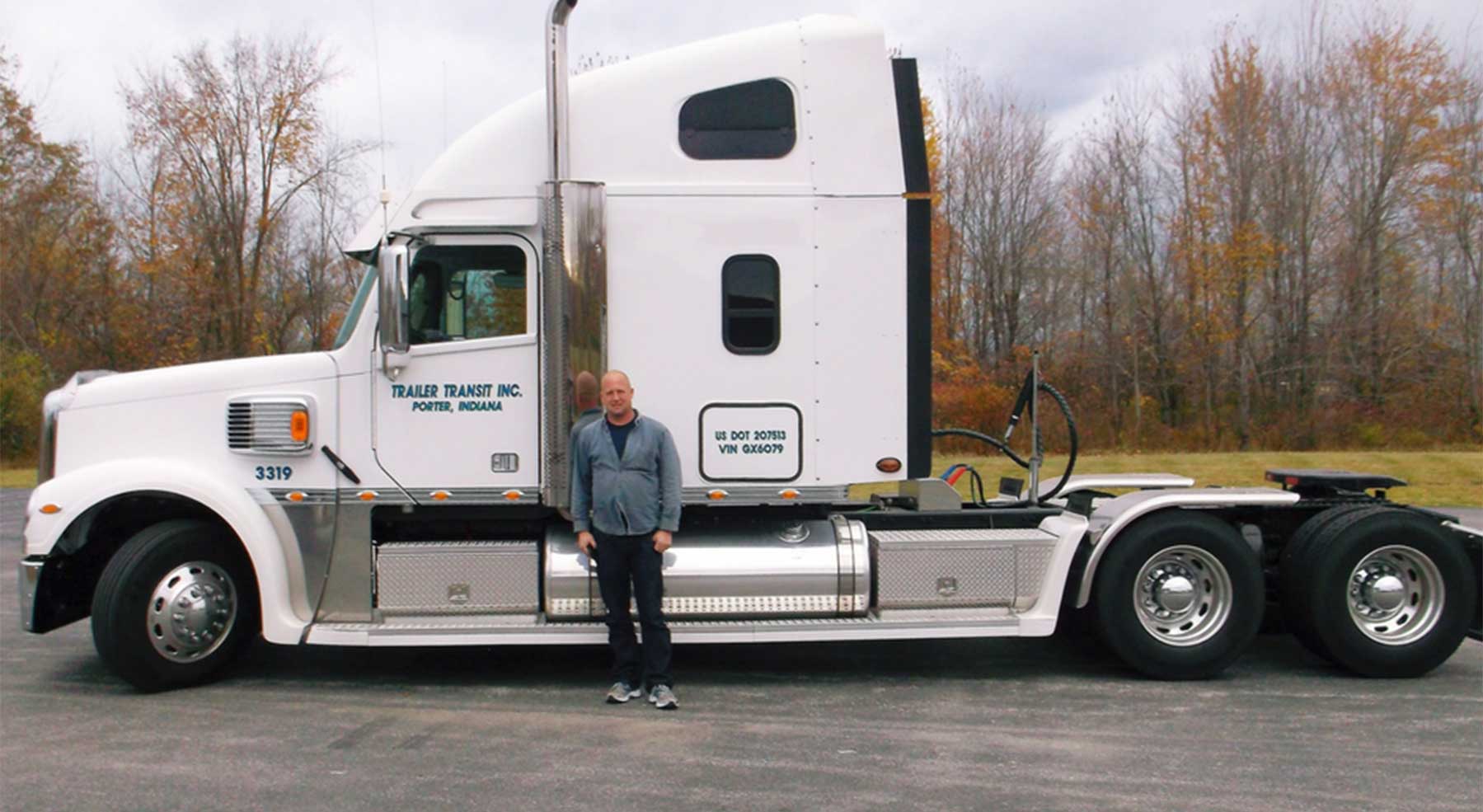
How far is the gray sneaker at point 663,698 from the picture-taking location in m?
6.17

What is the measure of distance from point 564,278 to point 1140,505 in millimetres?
3686

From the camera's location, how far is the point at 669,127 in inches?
263

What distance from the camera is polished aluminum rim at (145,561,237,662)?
6.45 metres

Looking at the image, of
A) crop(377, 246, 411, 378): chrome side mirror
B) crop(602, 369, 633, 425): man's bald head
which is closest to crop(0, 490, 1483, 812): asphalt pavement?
crop(602, 369, 633, 425): man's bald head

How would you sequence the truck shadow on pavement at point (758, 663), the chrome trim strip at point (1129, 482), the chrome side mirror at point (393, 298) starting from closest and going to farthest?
the chrome side mirror at point (393, 298), the truck shadow on pavement at point (758, 663), the chrome trim strip at point (1129, 482)

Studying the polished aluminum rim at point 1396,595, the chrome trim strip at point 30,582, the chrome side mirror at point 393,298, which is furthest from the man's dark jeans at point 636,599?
the polished aluminum rim at point 1396,595

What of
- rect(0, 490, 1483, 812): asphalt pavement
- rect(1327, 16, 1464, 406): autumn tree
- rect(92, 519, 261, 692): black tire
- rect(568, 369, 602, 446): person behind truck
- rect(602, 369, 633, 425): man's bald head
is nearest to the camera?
rect(0, 490, 1483, 812): asphalt pavement

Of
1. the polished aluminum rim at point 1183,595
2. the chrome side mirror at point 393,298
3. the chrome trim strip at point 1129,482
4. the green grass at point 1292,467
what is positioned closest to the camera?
the chrome side mirror at point 393,298

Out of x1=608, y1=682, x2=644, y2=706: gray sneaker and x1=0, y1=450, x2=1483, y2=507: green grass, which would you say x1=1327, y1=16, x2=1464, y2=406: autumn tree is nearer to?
x1=0, y1=450, x2=1483, y2=507: green grass

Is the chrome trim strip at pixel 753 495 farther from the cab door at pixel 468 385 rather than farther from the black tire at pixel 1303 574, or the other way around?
the black tire at pixel 1303 574

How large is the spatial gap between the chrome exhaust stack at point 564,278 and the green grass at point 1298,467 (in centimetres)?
1015

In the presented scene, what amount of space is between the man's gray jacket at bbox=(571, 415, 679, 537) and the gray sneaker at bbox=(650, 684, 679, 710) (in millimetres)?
879

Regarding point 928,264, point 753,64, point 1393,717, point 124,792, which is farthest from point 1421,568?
point 124,792

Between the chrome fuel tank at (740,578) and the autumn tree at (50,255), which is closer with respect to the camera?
the chrome fuel tank at (740,578)
